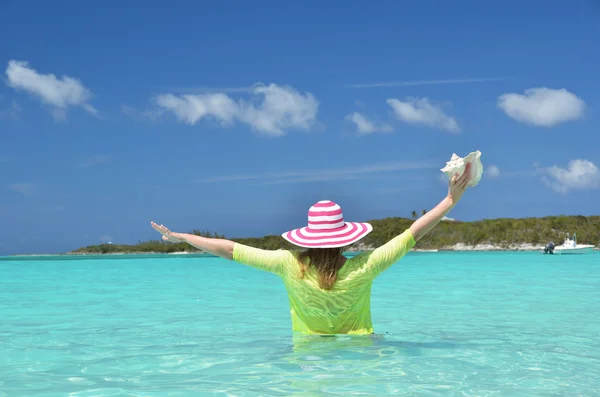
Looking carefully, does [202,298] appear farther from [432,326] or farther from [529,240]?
[529,240]

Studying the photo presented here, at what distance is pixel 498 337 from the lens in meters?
8.24

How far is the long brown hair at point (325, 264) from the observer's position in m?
5.21

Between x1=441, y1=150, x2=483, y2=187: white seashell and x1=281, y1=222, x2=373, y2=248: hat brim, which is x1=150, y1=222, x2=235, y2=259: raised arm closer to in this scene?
x1=281, y1=222, x2=373, y2=248: hat brim

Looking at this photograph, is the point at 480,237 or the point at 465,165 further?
the point at 480,237

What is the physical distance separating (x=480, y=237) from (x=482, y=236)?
0.40m

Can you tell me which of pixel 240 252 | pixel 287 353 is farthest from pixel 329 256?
pixel 287 353

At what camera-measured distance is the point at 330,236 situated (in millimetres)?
5062

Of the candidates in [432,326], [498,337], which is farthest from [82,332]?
[498,337]

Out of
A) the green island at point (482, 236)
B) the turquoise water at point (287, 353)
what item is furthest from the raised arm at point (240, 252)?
the green island at point (482, 236)

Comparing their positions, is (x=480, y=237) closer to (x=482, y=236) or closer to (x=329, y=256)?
(x=482, y=236)

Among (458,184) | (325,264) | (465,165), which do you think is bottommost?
(325,264)

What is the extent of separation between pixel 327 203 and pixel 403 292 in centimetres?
1256

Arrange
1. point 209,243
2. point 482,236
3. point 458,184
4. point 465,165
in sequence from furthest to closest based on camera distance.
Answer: point 482,236 < point 209,243 < point 458,184 < point 465,165

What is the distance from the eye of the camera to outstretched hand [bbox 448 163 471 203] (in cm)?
504
